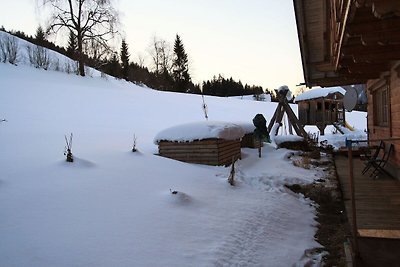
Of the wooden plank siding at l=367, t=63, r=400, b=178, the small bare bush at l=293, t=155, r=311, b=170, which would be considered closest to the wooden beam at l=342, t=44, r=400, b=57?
the wooden plank siding at l=367, t=63, r=400, b=178

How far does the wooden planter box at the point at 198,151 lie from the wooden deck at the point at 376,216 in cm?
298

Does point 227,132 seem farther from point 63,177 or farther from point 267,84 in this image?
point 267,84

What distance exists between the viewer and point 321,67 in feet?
31.7

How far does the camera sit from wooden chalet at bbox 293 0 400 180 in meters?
3.54

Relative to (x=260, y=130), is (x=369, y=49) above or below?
above

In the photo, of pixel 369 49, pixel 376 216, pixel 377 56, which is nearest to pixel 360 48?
pixel 369 49

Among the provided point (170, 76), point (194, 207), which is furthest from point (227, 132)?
point (170, 76)

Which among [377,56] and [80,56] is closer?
[377,56]

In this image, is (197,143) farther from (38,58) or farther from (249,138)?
(38,58)

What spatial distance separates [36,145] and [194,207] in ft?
15.0

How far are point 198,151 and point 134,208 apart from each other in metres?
4.37

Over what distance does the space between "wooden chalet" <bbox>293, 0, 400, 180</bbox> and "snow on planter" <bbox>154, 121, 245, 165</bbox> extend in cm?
291

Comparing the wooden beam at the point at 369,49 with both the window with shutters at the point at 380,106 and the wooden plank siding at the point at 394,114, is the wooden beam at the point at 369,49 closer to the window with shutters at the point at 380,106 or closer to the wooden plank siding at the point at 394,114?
the wooden plank siding at the point at 394,114

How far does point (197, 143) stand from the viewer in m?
9.05
